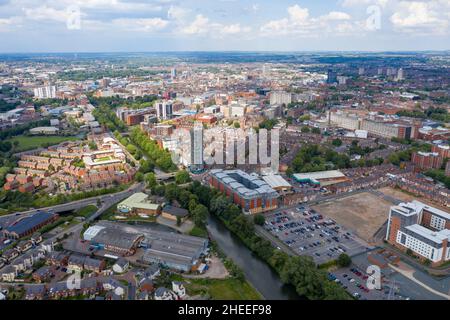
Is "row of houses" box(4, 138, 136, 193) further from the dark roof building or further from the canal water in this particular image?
the canal water

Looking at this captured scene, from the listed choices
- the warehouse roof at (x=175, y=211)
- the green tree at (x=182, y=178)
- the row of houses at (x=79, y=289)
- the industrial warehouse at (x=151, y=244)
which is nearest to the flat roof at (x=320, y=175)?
the green tree at (x=182, y=178)

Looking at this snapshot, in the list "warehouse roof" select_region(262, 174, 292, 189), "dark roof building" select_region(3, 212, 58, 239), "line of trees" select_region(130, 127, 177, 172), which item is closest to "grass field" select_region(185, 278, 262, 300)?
"dark roof building" select_region(3, 212, 58, 239)

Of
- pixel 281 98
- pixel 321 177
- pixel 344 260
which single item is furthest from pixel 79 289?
pixel 281 98

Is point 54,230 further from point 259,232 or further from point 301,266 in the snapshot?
point 301,266

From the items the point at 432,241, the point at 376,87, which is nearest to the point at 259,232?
the point at 432,241

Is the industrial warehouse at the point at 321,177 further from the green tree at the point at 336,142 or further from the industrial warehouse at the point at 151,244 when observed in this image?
the industrial warehouse at the point at 151,244

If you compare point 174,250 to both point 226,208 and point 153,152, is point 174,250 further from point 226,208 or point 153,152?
point 153,152

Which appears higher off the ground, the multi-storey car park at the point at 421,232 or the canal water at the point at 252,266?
the multi-storey car park at the point at 421,232
